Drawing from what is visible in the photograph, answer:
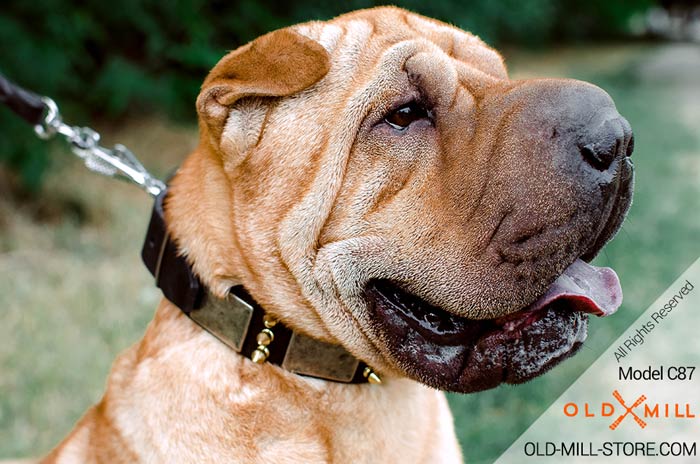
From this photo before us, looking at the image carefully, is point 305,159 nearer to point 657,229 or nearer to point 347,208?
point 347,208

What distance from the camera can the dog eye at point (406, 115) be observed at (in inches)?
87.5

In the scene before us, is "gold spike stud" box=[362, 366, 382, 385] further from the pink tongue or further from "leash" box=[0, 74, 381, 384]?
the pink tongue

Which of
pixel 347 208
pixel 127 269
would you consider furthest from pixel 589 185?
pixel 127 269

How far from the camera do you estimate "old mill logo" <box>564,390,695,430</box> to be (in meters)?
4.08

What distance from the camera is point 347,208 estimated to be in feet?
7.16

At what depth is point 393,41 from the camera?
2.33 m

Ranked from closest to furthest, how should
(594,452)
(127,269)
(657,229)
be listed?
1. (594,452)
2. (127,269)
3. (657,229)

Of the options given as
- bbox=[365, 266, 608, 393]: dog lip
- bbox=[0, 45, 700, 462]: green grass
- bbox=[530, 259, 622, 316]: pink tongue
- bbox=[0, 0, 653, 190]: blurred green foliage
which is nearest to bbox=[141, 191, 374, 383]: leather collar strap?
bbox=[365, 266, 608, 393]: dog lip

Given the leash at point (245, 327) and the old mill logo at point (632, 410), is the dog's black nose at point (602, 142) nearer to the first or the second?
the leash at point (245, 327)

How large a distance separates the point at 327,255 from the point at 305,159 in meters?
0.27

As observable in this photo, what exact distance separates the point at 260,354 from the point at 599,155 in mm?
1025

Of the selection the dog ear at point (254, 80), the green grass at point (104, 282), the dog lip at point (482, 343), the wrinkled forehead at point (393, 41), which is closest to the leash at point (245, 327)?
the dog lip at point (482, 343)

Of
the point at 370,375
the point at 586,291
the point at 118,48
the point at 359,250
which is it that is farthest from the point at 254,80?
the point at 118,48

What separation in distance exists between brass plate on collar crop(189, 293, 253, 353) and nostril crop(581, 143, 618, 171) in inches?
38.4
